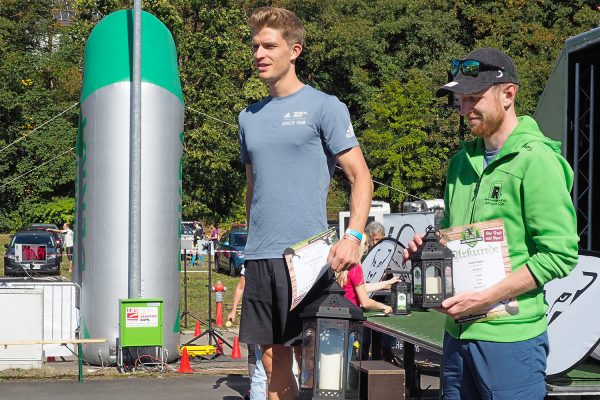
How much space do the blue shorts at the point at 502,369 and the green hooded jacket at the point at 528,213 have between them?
0.03 metres

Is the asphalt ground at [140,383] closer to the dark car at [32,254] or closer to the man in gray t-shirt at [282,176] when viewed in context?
the man in gray t-shirt at [282,176]

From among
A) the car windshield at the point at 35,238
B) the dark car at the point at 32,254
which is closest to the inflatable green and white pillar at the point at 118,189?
the dark car at the point at 32,254

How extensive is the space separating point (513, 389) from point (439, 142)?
165 ft

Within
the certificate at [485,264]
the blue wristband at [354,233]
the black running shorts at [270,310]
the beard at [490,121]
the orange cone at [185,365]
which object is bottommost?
the orange cone at [185,365]

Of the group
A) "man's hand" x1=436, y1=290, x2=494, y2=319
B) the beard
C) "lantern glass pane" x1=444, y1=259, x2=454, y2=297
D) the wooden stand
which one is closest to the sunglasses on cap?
the beard

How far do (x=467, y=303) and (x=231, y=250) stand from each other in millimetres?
28910

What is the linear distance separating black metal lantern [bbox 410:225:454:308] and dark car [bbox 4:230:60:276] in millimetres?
27837

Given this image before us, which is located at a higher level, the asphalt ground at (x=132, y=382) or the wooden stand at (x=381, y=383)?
the wooden stand at (x=381, y=383)

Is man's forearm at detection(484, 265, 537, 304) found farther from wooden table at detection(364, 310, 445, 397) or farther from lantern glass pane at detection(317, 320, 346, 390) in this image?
wooden table at detection(364, 310, 445, 397)

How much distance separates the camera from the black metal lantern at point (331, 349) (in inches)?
179

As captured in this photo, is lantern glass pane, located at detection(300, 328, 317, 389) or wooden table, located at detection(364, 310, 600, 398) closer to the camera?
lantern glass pane, located at detection(300, 328, 317, 389)

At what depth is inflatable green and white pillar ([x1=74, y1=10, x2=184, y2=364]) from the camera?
13.2 metres

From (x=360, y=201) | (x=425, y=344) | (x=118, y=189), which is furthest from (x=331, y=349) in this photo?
(x=118, y=189)

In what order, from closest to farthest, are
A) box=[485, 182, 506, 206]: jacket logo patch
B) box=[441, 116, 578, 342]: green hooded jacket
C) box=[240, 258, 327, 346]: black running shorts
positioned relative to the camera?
1. box=[441, 116, 578, 342]: green hooded jacket
2. box=[485, 182, 506, 206]: jacket logo patch
3. box=[240, 258, 327, 346]: black running shorts
